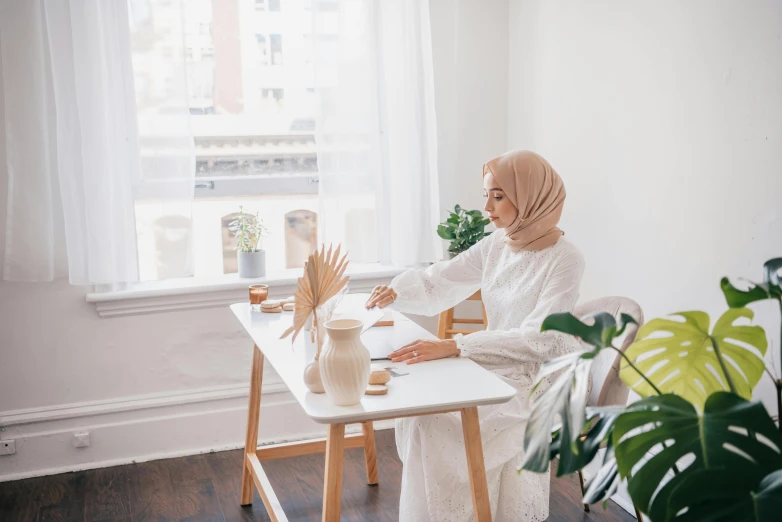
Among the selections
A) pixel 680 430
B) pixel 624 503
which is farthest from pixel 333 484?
pixel 624 503

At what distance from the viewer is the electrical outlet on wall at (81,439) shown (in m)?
3.25

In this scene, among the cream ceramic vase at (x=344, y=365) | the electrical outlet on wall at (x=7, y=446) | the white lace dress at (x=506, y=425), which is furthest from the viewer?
the electrical outlet on wall at (x=7, y=446)

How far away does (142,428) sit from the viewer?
333 cm

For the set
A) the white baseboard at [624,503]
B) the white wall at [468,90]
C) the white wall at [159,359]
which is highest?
the white wall at [468,90]

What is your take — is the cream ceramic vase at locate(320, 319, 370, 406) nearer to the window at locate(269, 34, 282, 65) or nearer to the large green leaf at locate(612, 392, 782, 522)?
the large green leaf at locate(612, 392, 782, 522)

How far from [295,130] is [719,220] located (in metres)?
1.81

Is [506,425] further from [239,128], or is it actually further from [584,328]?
[239,128]

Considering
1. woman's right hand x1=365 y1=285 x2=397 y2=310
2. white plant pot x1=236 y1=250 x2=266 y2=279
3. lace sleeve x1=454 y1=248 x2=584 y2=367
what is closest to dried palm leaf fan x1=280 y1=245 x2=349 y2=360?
lace sleeve x1=454 y1=248 x2=584 y2=367

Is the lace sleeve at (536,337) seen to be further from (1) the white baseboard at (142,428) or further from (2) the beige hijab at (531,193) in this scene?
(1) the white baseboard at (142,428)

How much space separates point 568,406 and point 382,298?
4.75 feet

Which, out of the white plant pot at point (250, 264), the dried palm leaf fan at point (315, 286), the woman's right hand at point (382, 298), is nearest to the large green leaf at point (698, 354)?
the dried palm leaf fan at point (315, 286)

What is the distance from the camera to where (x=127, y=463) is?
3.32m

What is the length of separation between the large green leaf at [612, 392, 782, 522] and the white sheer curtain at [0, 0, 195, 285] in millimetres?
2371

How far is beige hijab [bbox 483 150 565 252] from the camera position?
2.48 metres
